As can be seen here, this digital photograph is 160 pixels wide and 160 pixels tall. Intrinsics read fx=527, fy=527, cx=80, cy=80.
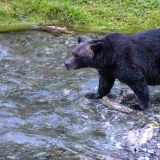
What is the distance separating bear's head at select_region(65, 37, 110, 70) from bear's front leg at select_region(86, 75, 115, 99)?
0.46 meters

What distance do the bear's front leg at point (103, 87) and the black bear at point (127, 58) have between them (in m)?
0.18

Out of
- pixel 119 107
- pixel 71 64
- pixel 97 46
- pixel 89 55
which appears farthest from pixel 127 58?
pixel 71 64

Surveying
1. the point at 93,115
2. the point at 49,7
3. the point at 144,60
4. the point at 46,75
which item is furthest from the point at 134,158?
the point at 49,7

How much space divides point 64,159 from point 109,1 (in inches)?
389

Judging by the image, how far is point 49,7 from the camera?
15.7 metres

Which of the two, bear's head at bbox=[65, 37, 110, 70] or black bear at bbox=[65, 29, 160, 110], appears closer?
black bear at bbox=[65, 29, 160, 110]

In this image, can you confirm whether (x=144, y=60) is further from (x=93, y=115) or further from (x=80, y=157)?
(x=80, y=157)

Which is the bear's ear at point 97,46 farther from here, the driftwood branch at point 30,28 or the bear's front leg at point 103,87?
the driftwood branch at point 30,28

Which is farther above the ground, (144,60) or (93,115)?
(144,60)

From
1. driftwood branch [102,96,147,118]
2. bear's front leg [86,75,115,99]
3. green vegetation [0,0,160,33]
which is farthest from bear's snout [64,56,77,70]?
green vegetation [0,0,160,33]

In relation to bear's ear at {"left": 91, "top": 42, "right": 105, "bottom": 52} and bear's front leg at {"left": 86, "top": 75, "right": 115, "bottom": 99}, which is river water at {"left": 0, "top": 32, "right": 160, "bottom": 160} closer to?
bear's front leg at {"left": 86, "top": 75, "right": 115, "bottom": 99}

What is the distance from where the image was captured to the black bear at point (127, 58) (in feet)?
30.4

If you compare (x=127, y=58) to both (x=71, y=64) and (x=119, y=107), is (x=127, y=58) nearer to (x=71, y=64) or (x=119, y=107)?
(x=119, y=107)

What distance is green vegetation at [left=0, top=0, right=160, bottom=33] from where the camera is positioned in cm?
1502
